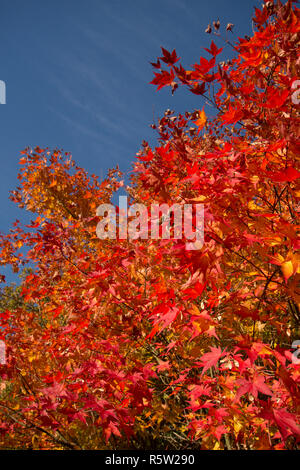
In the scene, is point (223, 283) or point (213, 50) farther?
point (223, 283)

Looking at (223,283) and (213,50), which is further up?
(213,50)

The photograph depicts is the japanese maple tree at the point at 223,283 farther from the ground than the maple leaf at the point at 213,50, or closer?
closer

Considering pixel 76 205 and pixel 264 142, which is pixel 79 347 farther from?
pixel 76 205

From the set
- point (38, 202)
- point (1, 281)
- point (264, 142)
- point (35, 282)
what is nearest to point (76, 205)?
point (38, 202)

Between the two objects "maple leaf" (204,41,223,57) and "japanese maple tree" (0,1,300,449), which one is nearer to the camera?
"japanese maple tree" (0,1,300,449)

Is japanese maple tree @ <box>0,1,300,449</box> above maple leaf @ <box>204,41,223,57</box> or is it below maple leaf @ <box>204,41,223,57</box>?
below

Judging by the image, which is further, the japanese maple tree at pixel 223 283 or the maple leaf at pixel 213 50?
the maple leaf at pixel 213 50

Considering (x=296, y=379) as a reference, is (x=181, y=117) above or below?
above
